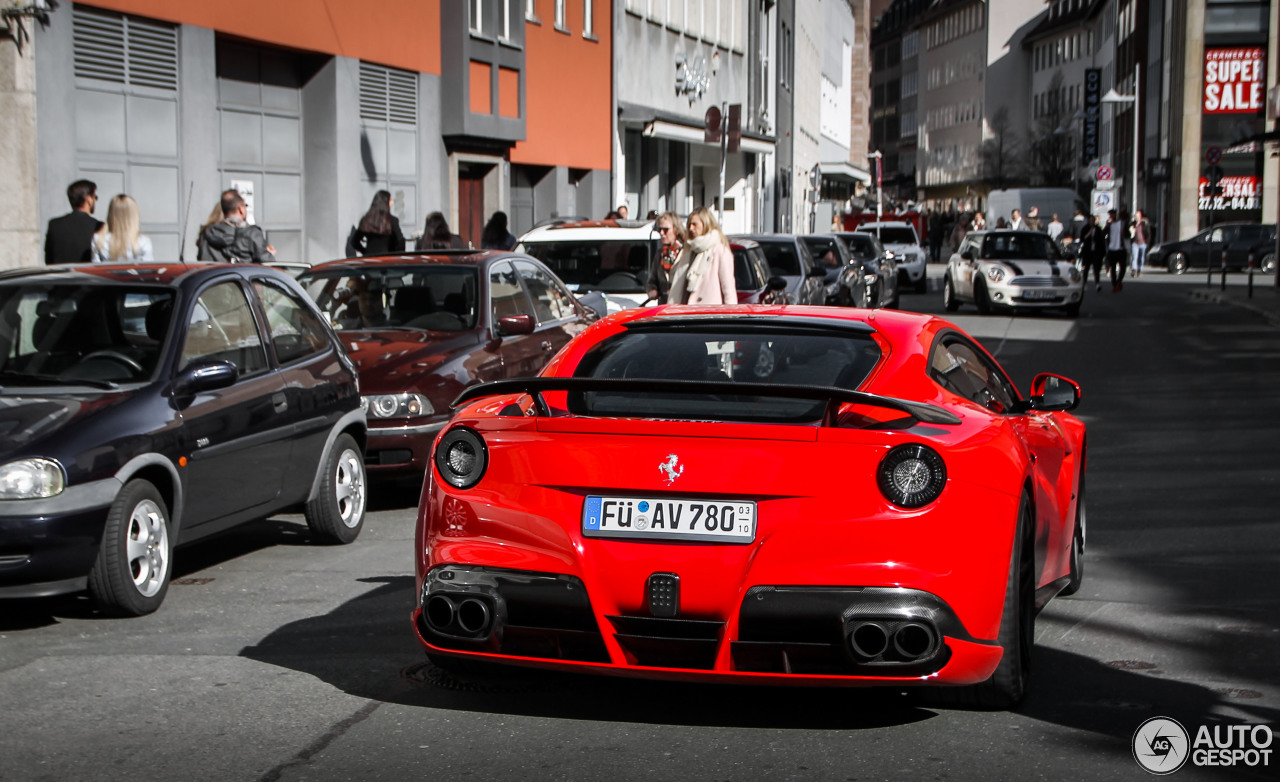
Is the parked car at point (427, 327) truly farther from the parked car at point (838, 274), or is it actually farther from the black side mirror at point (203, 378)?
the parked car at point (838, 274)

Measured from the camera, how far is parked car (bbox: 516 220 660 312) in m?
17.4

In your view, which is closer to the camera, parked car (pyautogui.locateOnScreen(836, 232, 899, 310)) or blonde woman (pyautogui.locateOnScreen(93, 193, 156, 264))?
blonde woman (pyautogui.locateOnScreen(93, 193, 156, 264))

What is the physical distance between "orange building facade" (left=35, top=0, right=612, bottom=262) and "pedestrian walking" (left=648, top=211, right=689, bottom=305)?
17.8 feet

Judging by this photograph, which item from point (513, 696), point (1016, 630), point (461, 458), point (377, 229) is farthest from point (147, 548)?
point (377, 229)

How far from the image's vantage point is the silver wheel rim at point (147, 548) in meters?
7.04

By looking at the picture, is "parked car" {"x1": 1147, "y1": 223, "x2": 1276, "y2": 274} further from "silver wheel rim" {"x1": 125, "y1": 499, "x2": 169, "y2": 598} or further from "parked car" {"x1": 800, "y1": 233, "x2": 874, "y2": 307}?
"silver wheel rim" {"x1": 125, "y1": 499, "x2": 169, "y2": 598}

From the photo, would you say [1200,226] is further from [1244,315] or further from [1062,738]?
[1062,738]

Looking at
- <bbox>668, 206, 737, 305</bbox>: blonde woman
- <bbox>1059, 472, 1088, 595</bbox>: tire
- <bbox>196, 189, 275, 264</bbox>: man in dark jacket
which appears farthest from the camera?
<bbox>196, 189, 275, 264</bbox>: man in dark jacket

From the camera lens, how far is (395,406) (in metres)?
10.2

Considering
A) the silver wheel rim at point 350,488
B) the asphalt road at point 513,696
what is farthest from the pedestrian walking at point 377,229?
the asphalt road at point 513,696

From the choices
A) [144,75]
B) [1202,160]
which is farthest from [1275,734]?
[1202,160]

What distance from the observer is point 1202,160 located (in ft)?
231

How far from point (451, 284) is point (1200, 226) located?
64.5 m

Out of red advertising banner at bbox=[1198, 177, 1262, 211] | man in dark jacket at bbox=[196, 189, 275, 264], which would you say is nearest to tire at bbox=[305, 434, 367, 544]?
man in dark jacket at bbox=[196, 189, 275, 264]
